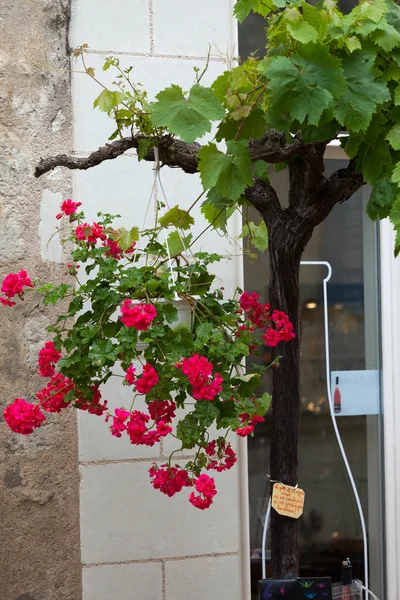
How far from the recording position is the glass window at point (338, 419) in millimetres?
2928

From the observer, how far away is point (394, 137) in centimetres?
144

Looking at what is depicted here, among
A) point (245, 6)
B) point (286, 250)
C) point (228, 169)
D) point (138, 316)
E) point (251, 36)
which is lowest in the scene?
point (138, 316)

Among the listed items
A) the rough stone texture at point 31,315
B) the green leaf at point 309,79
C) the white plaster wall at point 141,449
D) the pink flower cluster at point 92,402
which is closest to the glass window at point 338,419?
the white plaster wall at point 141,449

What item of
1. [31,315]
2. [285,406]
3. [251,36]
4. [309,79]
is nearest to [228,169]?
[309,79]

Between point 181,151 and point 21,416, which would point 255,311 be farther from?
point 21,416

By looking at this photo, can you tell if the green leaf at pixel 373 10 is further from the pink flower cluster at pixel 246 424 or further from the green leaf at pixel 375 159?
the pink flower cluster at pixel 246 424

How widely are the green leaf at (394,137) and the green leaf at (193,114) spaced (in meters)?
0.32

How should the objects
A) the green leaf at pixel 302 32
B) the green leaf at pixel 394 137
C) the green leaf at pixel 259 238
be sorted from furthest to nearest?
1. the green leaf at pixel 259 238
2. the green leaf at pixel 394 137
3. the green leaf at pixel 302 32

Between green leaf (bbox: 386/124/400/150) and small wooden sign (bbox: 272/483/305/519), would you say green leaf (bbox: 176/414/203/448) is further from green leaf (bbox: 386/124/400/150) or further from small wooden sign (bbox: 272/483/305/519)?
green leaf (bbox: 386/124/400/150)

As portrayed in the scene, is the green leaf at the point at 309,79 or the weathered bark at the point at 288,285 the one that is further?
the weathered bark at the point at 288,285

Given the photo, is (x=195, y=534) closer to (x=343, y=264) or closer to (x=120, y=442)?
(x=120, y=442)

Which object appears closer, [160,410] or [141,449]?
[160,410]

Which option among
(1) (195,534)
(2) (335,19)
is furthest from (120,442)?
(2) (335,19)

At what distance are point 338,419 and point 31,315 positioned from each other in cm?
123
